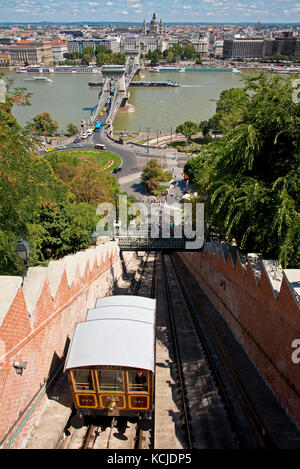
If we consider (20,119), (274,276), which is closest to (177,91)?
(20,119)

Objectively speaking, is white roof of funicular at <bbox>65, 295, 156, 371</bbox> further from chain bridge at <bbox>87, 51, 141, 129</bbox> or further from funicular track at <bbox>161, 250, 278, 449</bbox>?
chain bridge at <bbox>87, 51, 141, 129</bbox>

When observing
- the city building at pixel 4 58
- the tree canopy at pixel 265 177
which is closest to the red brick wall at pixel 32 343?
the tree canopy at pixel 265 177

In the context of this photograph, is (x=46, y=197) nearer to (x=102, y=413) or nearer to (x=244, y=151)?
(x=244, y=151)

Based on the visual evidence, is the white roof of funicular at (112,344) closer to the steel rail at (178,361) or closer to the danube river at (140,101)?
the steel rail at (178,361)

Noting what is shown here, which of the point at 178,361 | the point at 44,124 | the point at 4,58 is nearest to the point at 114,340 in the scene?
the point at 178,361

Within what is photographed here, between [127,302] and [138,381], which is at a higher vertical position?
[127,302]

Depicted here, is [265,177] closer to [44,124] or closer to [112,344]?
[112,344]
